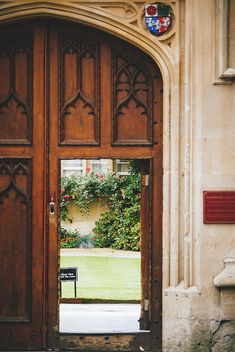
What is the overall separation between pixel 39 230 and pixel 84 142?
3.71ft

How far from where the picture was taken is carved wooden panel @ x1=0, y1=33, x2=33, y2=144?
9344 millimetres

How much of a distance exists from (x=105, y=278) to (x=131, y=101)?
7.10m

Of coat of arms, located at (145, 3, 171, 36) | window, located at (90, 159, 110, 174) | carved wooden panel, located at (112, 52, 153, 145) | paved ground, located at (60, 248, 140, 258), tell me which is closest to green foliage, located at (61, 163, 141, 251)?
paved ground, located at (60, 248, 140, 258)

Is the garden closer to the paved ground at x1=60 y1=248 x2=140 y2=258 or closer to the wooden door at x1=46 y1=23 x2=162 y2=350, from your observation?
the paved ground at x1=60 y1=248 x2=140 y2=258

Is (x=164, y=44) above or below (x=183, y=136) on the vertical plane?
above

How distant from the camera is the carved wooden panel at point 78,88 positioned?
9.34 meters

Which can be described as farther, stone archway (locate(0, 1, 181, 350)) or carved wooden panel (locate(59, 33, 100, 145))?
carved wooden panel (locate(59, 33, 100, 145))

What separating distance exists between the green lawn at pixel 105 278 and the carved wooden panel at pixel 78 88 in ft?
15.9

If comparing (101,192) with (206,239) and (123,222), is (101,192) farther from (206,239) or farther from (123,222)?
(206,239)

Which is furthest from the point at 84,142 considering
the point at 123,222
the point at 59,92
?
→ the point at 123,222

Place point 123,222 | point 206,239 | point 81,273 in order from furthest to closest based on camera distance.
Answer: point 123,222, point 81,273, point 206,239

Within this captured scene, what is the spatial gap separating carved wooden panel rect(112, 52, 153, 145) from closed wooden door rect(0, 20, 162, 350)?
12 mm

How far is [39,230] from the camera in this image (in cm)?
929

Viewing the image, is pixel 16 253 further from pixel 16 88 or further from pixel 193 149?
pixel 193 149
